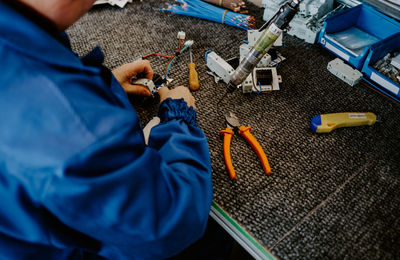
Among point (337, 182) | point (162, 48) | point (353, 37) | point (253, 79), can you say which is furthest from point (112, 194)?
point (353, 37)

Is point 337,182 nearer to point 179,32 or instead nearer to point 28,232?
point 28,232

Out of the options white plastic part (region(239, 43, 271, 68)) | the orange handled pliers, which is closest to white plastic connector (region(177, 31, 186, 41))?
white plastic part (region(239, 43, 271, 68))

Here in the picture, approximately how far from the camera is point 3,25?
0.46 m

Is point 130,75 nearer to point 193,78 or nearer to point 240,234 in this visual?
point 193,78

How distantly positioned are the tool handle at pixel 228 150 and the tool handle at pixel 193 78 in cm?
24

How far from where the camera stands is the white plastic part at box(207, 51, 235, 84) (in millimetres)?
1082

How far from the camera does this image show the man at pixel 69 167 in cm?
46

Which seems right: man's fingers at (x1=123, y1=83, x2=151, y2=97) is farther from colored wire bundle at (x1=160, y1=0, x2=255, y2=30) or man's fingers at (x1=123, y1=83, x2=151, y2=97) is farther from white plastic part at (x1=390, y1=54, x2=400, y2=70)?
white plastic part at (x1=390, y1=54, x2=400, y2=70)

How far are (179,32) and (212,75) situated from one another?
298 millimetres

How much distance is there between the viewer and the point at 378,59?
109 centimetres

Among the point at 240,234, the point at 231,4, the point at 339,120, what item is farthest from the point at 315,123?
the point at 231,4

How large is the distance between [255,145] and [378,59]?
63cm

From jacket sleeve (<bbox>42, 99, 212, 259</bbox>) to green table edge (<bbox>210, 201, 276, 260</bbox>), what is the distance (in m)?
0.10

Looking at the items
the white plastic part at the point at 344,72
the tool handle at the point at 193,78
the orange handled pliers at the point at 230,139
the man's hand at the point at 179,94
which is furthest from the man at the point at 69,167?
the white plastic part at the point at 344,72
